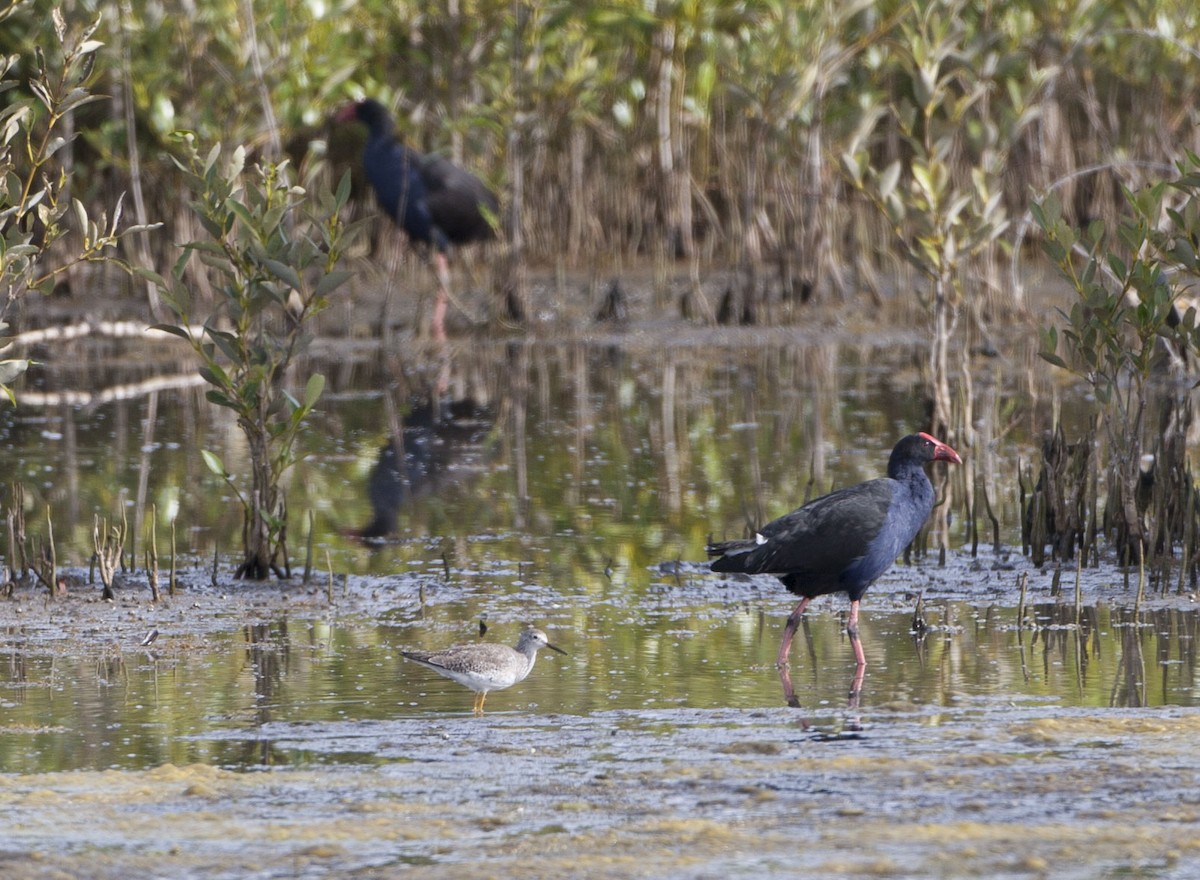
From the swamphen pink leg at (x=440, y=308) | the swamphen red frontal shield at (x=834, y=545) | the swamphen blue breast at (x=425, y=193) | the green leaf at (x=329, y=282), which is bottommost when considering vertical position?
the swamphen red frontal shield at (x=834, y=545)

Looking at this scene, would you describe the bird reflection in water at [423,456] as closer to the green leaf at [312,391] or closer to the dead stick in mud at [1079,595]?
the green leaf at [312,391]

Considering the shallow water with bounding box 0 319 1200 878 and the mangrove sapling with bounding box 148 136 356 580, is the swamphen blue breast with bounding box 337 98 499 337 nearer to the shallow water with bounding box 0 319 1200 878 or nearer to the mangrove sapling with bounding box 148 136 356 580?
the shallow water with bounding box 0 319 1200 878

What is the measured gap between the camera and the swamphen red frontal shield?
6664 millimetres

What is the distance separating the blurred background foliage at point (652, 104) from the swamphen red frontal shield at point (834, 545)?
26.2 ft

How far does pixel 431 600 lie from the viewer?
304 inches

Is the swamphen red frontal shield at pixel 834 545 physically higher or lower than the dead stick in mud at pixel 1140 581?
higher

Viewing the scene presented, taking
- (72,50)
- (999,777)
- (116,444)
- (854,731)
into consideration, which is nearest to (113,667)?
(72,50)

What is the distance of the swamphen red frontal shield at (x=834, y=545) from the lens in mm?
6664

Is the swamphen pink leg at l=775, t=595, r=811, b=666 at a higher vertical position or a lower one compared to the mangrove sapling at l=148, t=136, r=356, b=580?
lower

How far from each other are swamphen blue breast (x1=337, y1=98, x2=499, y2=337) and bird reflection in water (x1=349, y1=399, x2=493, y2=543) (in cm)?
318

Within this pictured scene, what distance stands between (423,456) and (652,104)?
25.8ft

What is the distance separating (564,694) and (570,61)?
1138 centimetres

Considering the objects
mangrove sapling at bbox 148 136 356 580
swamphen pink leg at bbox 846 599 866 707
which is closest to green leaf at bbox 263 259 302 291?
mangrove sapling at bbox 148 136 356 580

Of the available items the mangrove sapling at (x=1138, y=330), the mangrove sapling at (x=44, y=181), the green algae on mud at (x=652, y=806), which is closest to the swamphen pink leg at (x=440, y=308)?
the mangrove sapling at (x=1138, y=330)
